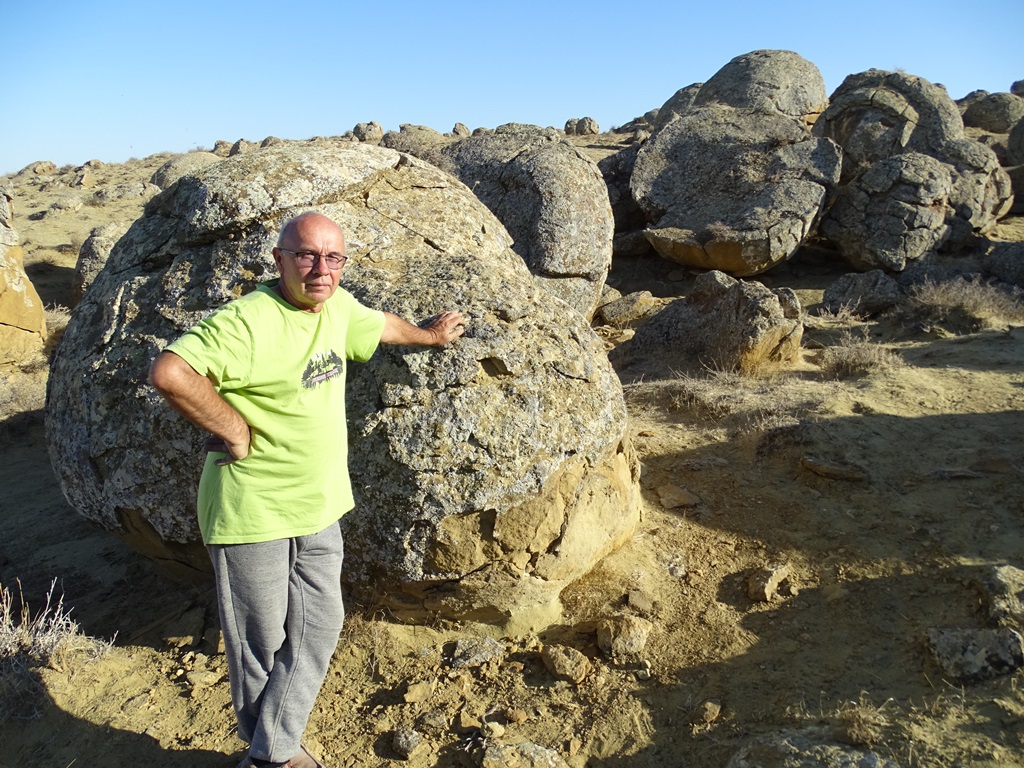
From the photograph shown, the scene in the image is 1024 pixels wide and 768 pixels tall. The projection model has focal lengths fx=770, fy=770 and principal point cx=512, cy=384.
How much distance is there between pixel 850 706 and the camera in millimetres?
2598

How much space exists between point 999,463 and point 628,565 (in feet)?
7.27

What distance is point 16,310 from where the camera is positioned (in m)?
8.25

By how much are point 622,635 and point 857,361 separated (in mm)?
3849

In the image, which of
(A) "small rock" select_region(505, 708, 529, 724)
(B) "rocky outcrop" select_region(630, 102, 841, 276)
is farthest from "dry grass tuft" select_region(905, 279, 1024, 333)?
(A) "small rock" select_region(505, 708, 529, 724)

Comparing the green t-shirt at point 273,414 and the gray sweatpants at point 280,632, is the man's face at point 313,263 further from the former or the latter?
the gray sweatpants at point 280,632

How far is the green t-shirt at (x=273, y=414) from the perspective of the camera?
2182mm

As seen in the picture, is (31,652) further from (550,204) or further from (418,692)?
(550,204)

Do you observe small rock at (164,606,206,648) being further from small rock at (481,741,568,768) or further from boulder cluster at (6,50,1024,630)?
small rock at (481,741,568,768)

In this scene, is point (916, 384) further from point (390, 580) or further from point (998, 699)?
point (390, 580)

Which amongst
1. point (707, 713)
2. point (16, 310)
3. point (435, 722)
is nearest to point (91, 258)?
point (16, 310)

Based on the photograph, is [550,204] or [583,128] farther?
[583,128]

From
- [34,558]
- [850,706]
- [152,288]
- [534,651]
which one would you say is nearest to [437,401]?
[534,651]

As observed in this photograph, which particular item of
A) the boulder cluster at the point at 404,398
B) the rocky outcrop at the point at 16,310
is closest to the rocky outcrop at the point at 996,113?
the boulder cluster at the point at 404,398

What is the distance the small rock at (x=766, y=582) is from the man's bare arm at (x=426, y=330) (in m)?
1.69
